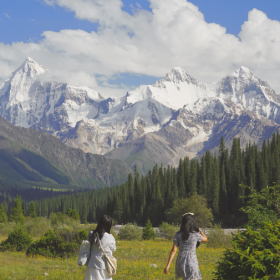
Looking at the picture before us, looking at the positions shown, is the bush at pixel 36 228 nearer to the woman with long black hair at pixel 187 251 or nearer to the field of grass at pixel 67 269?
the field of grass at pixel 67 269

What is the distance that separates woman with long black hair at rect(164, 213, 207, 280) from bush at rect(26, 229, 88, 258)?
16373 mm

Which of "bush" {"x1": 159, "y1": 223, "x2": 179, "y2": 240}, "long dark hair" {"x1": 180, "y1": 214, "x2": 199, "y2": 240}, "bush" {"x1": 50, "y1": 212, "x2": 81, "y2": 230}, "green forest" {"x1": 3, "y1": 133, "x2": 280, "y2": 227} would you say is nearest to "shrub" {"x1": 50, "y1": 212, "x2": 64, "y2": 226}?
"bush" {"x1": 50, "y1": 212, "x2": 81, "y2": 230}

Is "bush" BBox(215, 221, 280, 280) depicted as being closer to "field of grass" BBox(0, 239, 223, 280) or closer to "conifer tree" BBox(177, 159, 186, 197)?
"field of grass" BBox(0, 239, 223, 280)

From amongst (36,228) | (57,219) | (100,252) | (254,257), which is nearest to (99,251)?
(100,252)

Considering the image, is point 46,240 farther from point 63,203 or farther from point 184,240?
point 63,203

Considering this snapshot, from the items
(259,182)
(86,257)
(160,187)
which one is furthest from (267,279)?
(160,187)

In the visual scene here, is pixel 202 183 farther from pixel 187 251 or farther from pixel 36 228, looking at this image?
pixel 187 251

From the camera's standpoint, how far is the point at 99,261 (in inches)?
451

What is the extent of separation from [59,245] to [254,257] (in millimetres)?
20454

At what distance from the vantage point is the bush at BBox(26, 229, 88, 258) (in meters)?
26.5

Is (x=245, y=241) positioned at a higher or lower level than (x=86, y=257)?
higher

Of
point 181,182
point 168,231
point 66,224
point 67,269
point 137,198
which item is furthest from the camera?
point 137,198

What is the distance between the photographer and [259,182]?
107 metres

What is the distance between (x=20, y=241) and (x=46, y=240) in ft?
14.3
